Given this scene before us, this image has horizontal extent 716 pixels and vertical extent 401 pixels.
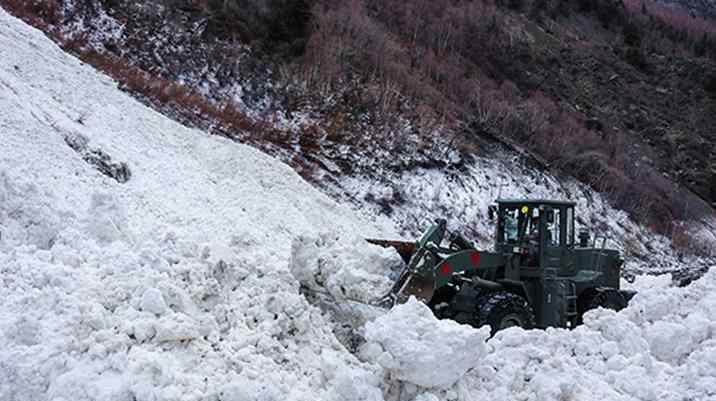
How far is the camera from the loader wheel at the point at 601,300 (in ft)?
34.3

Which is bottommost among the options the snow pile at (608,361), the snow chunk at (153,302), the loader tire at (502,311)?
the loader tire at (502,311)

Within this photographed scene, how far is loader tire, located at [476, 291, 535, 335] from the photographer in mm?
8125

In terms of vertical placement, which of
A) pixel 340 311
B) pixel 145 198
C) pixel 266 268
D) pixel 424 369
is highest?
pixel 424 369

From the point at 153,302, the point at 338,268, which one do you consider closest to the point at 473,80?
the point at 338,268

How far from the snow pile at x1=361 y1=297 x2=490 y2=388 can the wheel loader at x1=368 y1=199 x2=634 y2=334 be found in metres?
1.81

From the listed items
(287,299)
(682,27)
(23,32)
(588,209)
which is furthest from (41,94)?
(682,27)

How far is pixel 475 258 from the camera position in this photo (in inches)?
341

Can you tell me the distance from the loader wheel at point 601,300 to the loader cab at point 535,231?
1.01 meters

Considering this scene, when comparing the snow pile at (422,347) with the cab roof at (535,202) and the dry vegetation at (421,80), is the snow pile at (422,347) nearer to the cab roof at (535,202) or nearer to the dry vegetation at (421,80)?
the cab roof at (535,202)

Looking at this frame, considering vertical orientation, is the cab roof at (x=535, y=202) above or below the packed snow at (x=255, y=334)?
below

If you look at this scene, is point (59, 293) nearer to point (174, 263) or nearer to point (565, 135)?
point (174, 263)

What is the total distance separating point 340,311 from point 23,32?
461 inches

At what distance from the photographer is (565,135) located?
27609 mm

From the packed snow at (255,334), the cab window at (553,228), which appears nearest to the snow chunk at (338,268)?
the packed snow at (255,334)
